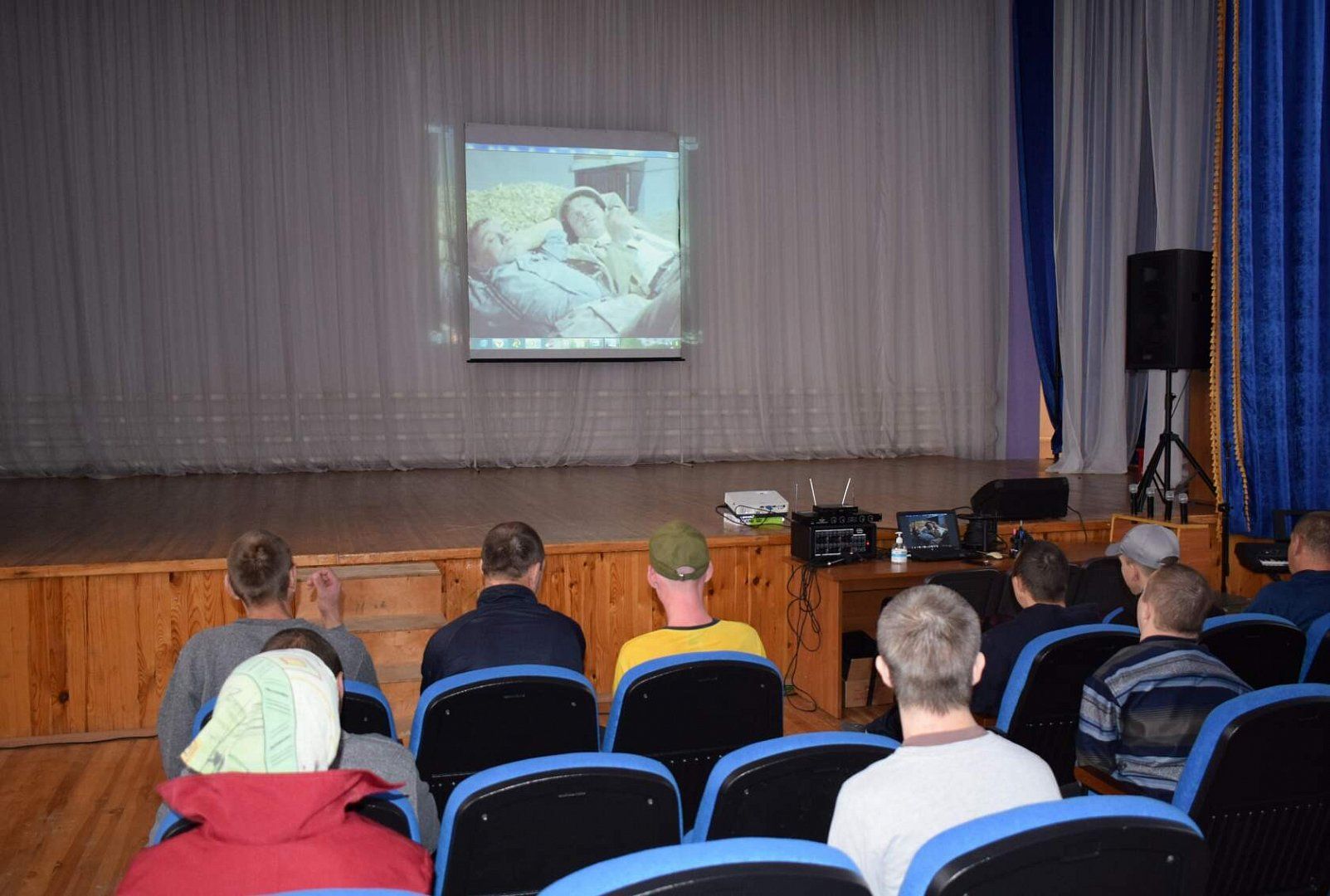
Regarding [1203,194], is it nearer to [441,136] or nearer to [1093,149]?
[1093,149]

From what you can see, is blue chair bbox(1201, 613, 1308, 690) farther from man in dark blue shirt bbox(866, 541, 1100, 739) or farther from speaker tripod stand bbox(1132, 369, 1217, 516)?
speaker tripod stand bbox(1132, 369, 1217, 516)

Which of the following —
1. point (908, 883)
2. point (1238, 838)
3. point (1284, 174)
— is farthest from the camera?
point (1284, 174)

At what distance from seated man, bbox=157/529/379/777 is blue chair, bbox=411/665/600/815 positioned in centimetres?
44

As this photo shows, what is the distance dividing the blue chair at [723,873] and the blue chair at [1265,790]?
1.07 m

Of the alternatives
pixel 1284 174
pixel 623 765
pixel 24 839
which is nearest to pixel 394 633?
pixel 24 839

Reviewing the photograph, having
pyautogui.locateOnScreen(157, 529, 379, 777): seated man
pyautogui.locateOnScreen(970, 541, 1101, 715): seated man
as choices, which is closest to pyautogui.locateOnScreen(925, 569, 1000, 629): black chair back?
pyautogui.locateOnScreen(970, 541, 1101, 715): seated man

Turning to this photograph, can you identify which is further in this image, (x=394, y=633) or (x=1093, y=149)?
(x=1093, y=149)

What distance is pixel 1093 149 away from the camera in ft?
31.2

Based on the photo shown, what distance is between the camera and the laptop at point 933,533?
191 inches

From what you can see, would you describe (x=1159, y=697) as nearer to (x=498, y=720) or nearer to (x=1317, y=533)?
(x=498, y=720)

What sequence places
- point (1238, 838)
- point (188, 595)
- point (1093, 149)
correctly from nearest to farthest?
point (1238, 838), point (188, 595), point (1093, 149)

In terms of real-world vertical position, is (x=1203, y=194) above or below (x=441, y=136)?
below

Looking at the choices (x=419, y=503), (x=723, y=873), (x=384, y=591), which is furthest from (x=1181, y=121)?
(x=723, y=873)

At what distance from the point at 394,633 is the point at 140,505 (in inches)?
121
